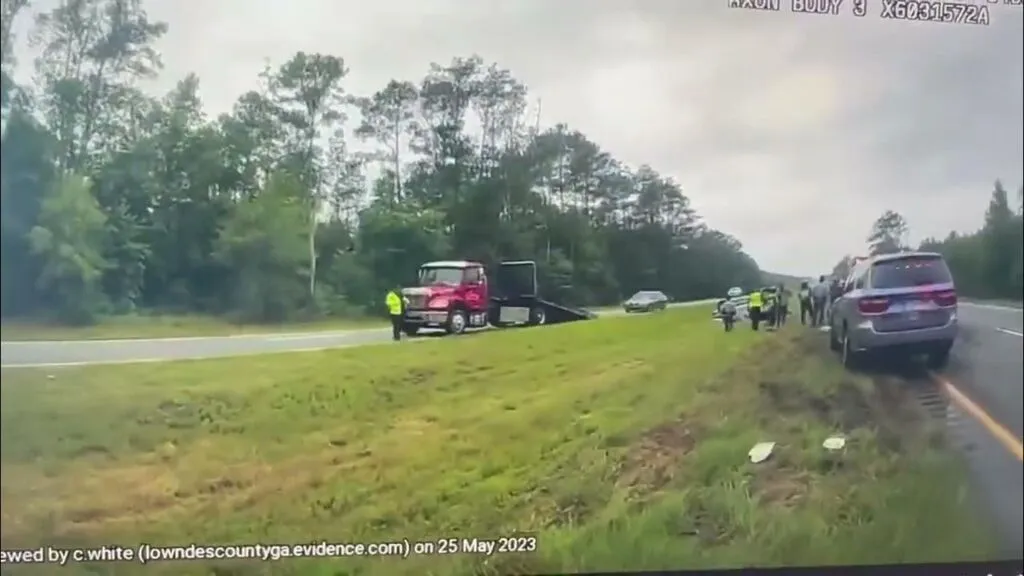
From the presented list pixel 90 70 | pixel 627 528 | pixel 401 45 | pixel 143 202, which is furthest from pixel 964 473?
pixel 90 70

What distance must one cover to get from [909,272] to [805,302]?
231 mm

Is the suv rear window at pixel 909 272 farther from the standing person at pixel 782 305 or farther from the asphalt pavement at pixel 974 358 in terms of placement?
the standing person at pixel 782 305

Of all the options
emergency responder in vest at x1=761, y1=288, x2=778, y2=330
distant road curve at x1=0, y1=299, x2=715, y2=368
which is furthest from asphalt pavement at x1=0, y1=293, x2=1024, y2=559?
emergency responder in vest at x1=761, y1=288, x2=778, y2=330

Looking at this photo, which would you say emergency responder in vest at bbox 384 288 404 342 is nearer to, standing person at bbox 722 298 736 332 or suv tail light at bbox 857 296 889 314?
standing person at bbox 722 298 736 332

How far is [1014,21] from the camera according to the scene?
234 centimetres

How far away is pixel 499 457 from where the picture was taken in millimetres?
2229

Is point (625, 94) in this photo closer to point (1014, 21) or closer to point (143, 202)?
point (1014, 21)

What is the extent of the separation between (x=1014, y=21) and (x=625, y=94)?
2.88ft

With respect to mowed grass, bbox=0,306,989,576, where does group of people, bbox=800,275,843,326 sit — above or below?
above

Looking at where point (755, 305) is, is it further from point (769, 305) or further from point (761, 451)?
point (761, 451)

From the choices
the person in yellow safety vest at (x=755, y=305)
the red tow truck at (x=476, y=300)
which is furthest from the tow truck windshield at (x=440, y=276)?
the person in yellow safety vest at (x=755, y=305)

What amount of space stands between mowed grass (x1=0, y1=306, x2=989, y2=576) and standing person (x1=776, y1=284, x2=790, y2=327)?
4.0 inches

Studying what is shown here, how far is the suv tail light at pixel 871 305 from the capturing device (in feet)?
7.67

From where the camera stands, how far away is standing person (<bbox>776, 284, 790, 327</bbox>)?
2324 mm
